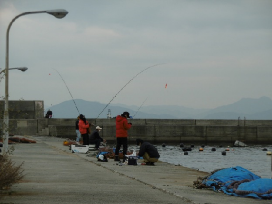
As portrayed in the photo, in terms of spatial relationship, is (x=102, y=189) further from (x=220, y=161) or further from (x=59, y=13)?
(x=220, y=161)

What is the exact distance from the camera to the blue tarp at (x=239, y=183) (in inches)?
458

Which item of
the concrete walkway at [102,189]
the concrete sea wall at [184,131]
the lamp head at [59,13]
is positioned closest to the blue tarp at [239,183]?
the concrete walkway at [102,189]

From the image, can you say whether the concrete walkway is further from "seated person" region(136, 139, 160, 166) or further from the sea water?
the sea water

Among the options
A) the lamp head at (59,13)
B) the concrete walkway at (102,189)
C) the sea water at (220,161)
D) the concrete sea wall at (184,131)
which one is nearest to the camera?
the concrete walkway at (102,189)

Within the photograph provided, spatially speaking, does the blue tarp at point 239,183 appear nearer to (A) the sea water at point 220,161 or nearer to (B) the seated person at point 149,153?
(B) the seated person at point 149,153

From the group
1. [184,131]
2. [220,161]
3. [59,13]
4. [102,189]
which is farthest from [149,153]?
[184,131]

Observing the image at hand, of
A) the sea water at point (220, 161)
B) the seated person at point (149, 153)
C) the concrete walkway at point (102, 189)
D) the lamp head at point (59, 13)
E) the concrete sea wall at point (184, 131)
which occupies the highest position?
the lamp head at point (59, 13)

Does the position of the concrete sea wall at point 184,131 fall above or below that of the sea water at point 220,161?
above

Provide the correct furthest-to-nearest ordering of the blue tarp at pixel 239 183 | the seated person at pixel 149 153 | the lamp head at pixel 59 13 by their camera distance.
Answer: the seated person at pixel 149 153 < the lamp head at pixel 59 13 < the blue tarp at pixel 239 183

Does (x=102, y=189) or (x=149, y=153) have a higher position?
(x=149, y=153)

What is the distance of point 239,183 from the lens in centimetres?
1247

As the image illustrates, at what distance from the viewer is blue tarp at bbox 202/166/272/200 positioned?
38.1 ft

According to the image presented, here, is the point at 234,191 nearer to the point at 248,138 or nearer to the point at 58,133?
the point at 58,133

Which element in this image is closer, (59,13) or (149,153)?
(59,13)
